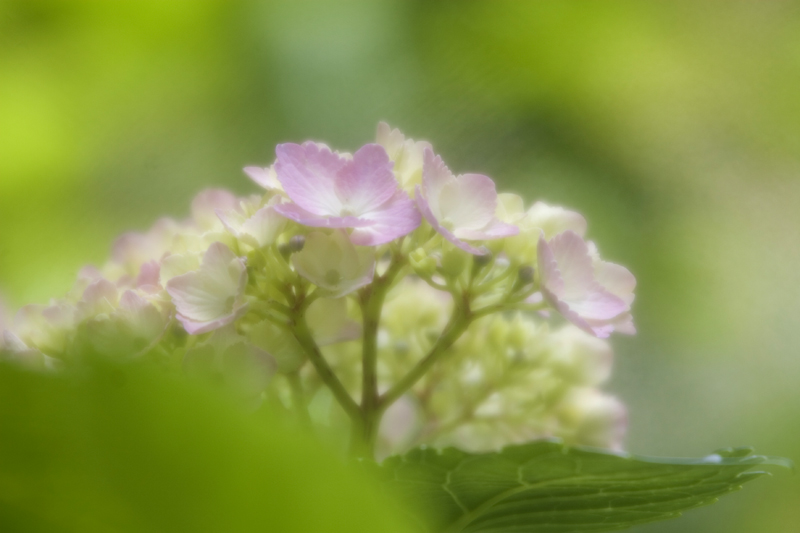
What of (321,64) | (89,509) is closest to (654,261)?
(321,64)

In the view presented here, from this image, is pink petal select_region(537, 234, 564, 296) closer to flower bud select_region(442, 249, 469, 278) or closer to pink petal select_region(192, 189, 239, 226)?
flower bud select_region(442, 249, 469, 278)

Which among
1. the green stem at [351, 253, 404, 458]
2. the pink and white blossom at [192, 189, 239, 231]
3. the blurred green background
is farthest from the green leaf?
the blurred green background

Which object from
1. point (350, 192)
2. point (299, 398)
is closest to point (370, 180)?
point (350, 192)

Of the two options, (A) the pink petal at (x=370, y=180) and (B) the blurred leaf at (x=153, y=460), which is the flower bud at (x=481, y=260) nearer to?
(A) the pink petal at (x=370, y=180)

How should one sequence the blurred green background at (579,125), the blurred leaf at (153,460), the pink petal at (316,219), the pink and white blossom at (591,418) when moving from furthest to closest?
the blurred green background at (579,125) → the pink and white blossom at (591,418) → the pink petal at (316,219) → the blurred leaf at (153,460)

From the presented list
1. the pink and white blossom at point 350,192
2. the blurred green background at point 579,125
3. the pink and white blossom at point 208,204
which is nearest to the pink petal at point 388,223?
the pink and white blossom at point 350,192

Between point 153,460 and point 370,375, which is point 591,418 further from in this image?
point 153,460

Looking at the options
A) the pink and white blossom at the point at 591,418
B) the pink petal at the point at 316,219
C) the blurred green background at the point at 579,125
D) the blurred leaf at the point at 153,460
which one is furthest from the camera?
the blurred green background at the point at 579,125
